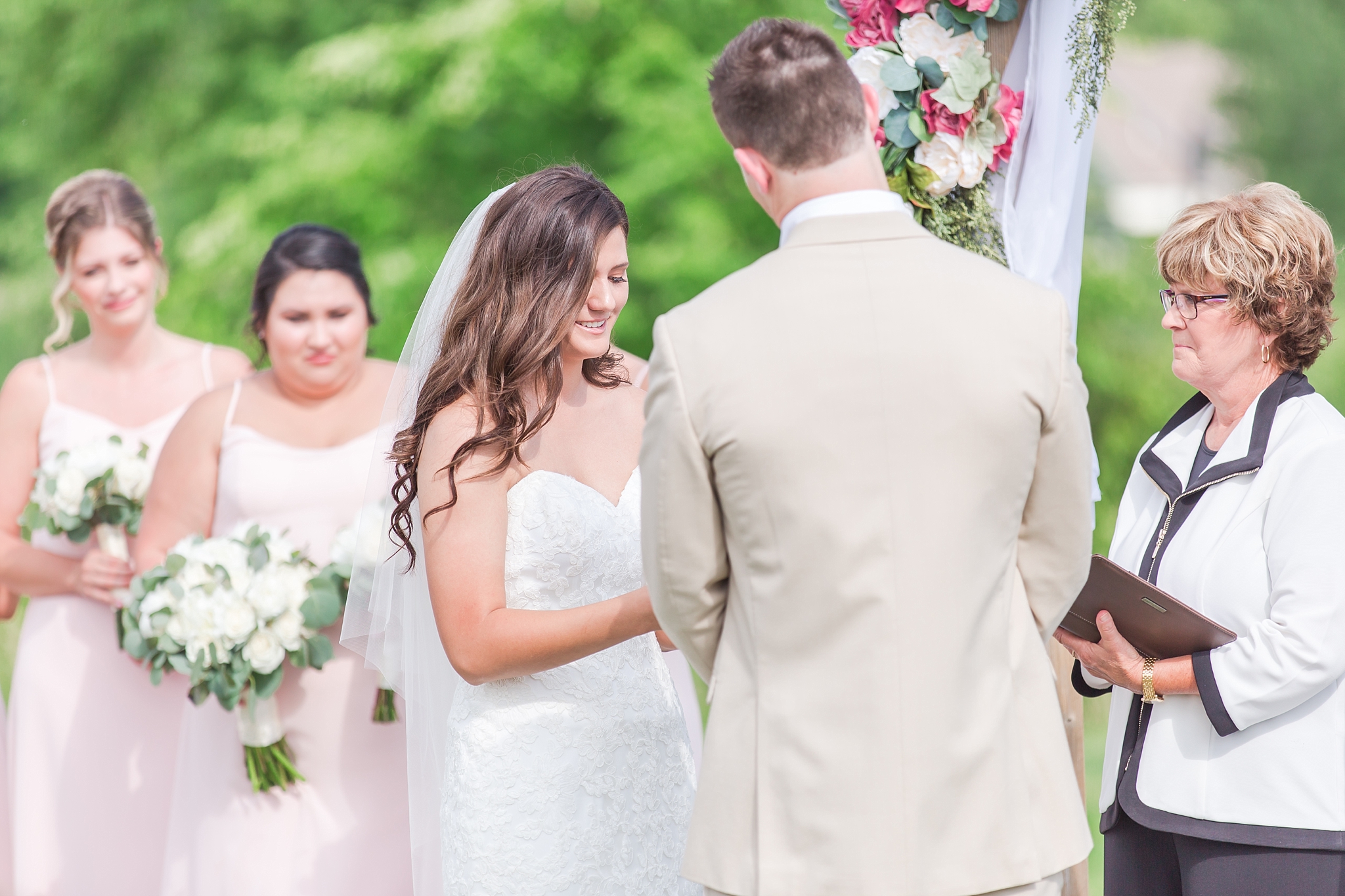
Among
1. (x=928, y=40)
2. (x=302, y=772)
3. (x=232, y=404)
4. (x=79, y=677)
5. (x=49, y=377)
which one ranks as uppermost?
(x=928, y=40)

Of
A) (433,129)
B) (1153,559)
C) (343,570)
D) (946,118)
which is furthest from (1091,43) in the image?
(433,129)

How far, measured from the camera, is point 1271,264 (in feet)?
8.41

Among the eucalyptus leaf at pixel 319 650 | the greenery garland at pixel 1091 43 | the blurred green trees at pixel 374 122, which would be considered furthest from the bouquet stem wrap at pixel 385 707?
the blurred green trees at pixel 374 122

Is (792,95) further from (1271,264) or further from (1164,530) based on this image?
(1164,530)

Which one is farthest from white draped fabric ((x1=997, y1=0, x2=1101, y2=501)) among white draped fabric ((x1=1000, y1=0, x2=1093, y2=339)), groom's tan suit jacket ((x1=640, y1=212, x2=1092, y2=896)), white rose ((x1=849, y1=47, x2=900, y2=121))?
groom's tan suit jacket ((x1=640, y1=212, x2=1092, y2=896))

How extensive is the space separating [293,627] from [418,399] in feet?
4.32

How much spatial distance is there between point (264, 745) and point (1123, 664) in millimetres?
2577

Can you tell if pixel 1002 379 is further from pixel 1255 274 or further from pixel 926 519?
pixel 1255 274

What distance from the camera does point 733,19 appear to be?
845 centimetres

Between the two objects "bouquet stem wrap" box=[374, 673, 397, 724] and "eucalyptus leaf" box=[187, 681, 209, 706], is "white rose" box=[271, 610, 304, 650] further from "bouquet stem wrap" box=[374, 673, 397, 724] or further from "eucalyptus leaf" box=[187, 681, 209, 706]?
"bouquet stem wrap" box=[374, 673, 397, 724]

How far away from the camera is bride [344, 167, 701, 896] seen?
8.24 feet

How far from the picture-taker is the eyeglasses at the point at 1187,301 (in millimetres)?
2604

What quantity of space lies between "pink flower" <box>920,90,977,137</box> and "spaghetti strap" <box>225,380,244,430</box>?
7.96 ft

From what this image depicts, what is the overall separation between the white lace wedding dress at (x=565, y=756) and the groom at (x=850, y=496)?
726mm
